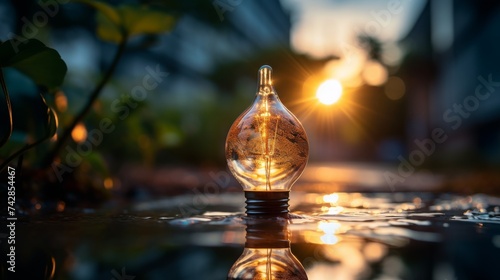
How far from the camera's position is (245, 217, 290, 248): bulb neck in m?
1.55

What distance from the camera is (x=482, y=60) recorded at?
14984 millimetres

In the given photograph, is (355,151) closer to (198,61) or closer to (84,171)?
(198,61)

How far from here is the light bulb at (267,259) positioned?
1159 millimetres

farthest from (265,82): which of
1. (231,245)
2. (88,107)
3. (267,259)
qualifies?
(88,107)

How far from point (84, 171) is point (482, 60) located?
45.0 feet

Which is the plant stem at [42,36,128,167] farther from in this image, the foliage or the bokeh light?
the foliage

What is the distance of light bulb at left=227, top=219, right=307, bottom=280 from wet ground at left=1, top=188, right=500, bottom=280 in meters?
0.03

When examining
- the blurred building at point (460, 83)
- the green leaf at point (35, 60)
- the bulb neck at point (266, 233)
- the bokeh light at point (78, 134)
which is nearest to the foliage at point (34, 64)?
the green leaf at point (35, 60)

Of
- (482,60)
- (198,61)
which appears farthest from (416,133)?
(198,61)

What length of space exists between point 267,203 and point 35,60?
99cm

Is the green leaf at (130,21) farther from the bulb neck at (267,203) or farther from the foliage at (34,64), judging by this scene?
the bulb neck at (267,203)

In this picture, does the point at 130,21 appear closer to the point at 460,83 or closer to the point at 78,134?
the point at 78,134

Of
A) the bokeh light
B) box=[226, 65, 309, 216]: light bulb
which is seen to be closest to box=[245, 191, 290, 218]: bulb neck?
box=[226, 65, 309, 216]: light bulb

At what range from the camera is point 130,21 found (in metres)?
2.87
